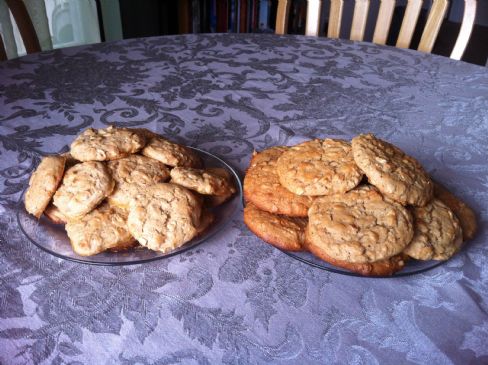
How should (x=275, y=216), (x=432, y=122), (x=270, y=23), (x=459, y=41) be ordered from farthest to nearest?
(x=270, y=23) < (x=459, y=41) < (x=432, y=122) < (x=275, y=216)

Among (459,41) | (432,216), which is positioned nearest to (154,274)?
(432,216)

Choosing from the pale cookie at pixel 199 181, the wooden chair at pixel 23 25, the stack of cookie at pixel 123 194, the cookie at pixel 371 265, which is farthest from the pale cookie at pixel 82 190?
the wooden chair at pixel 23 25

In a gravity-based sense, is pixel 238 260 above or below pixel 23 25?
below

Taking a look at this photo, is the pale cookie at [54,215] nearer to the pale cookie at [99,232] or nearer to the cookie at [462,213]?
the pale cookie at [99,232]

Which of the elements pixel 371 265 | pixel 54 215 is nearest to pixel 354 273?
pixel 371 265

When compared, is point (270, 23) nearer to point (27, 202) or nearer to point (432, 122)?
point (432, 122)

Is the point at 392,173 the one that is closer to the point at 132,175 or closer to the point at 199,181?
the point at 199,181
